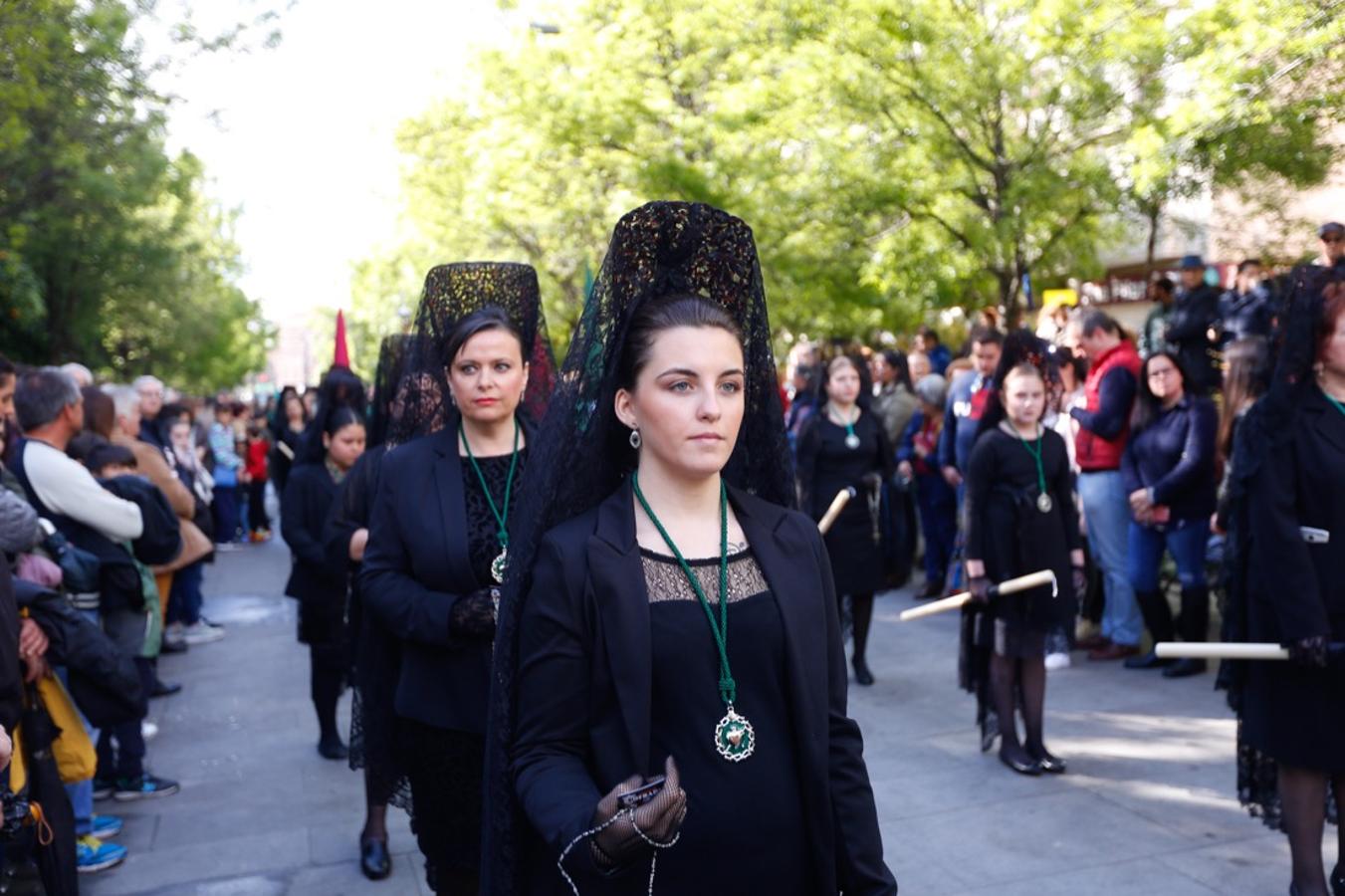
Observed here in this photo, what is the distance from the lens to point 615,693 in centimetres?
243

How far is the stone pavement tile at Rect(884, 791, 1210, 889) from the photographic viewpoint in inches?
209

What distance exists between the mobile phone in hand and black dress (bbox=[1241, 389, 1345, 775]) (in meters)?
2.93

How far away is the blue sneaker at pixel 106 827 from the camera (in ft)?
20.6

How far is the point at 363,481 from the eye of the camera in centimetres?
540

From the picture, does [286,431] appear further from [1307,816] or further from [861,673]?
[1307,816]


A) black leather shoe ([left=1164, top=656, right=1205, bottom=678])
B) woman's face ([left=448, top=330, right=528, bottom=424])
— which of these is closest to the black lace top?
woman's face ([left=448, top=330, right=528, bottom=424])

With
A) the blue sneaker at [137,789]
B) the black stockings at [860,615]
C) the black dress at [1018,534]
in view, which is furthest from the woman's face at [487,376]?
the black stockings at [860,615]

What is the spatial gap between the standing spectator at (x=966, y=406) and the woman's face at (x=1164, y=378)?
1141mm

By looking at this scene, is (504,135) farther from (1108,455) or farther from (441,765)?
(441,765)

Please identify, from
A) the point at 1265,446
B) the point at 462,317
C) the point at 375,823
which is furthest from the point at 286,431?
the point at 1265,446

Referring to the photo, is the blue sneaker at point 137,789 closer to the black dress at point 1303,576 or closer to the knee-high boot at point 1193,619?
the black dress at point 1303,576

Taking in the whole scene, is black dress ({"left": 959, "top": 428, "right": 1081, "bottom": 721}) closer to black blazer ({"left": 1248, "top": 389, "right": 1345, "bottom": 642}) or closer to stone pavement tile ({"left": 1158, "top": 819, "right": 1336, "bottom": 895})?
stone pavement tile ({"left": 1158, "top": 819, "right": 1336, "bottom": 895})

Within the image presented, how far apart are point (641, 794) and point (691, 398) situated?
0.78 metres

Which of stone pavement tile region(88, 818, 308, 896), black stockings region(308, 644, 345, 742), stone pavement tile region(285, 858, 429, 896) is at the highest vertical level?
black stockings region(308, 644, 345, 742)
